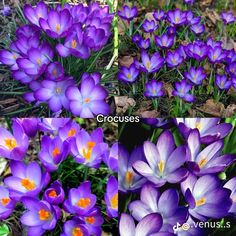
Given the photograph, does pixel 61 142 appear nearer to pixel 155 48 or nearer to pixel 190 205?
pixel 190 205

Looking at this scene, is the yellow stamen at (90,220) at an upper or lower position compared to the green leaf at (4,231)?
upper

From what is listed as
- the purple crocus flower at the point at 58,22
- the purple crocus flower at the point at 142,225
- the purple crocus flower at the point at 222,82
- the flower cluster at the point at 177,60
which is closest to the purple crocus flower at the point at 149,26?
the flower cluster at the point at 177,60

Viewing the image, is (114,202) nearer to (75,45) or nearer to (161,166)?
(161,166)

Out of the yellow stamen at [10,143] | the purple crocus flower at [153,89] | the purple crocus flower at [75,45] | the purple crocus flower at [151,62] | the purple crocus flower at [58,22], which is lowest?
the purple crocus flower at [153,89]

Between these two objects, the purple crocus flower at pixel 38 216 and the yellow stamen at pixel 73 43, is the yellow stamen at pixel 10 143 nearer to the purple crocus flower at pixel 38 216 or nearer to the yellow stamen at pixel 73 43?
the purple crocus flower at pixel 38 216

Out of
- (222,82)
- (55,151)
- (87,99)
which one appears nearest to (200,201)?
(55,151)

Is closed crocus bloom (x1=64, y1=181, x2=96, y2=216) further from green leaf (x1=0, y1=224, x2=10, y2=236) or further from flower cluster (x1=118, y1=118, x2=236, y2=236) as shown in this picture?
green leaf (x1=0, y1=224, x2=10, y2=236)
